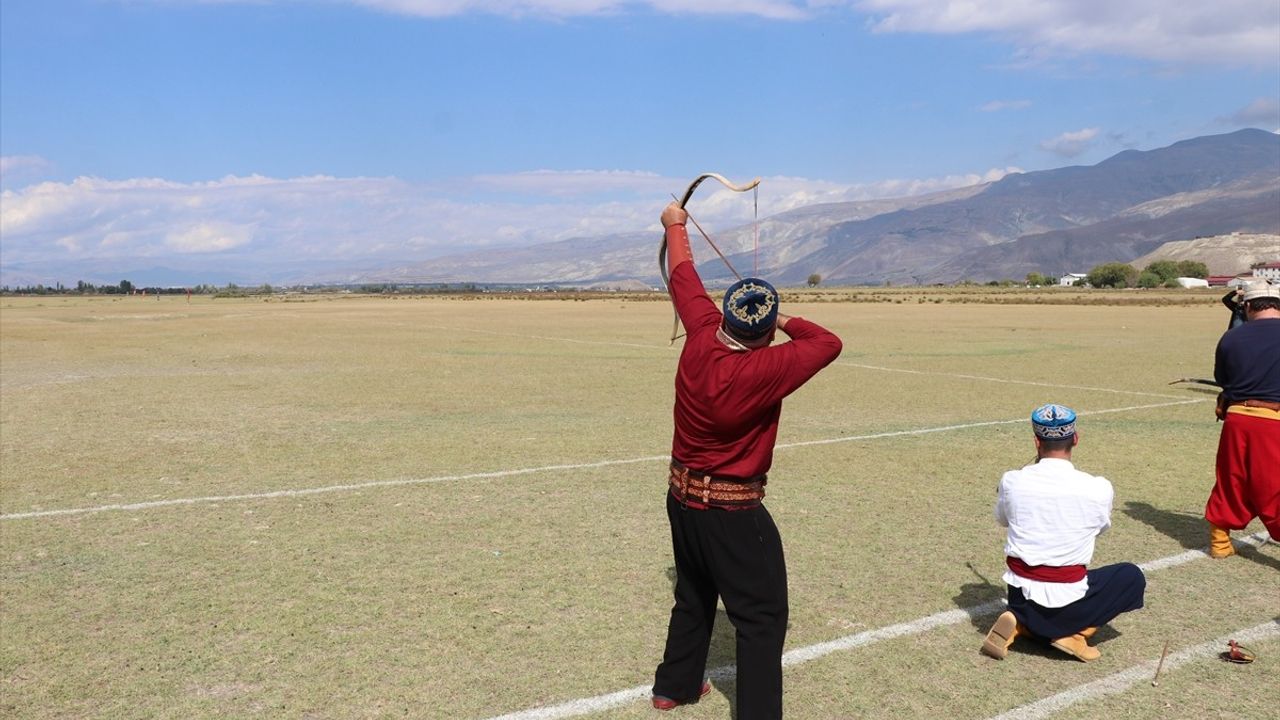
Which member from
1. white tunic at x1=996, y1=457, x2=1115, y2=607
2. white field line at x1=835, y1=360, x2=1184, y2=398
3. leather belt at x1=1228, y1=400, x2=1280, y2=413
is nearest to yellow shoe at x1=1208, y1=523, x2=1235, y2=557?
leather belt at x1=1228, y1=400, x2=1280, y2=413

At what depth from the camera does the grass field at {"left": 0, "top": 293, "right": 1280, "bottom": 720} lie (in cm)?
515

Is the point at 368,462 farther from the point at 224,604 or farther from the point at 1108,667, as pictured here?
the point at 1108,667

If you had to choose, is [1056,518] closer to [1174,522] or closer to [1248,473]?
[1248,473]

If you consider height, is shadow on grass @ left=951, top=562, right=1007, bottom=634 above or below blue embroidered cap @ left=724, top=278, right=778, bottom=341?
below

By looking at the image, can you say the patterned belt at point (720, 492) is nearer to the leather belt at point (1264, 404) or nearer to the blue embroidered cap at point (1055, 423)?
the blue embroidered cap at point (1055, 423)

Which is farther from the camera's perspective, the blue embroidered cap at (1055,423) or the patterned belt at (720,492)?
the blue embroidered cap at (1055,423)

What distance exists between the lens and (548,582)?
685 centimetres

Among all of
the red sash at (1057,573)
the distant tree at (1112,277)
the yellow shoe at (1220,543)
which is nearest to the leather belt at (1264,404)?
the yellow shoe at (1220,543)

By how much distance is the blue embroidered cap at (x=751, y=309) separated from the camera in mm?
4145

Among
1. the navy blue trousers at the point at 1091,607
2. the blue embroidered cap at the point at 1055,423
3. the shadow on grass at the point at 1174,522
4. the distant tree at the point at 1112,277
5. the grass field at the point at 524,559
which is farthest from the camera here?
the distant tree at the point at 1112,277

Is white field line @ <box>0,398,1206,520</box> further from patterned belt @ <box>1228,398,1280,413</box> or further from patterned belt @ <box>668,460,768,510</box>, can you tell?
patterned belt @ <box>668,460,768,510</box>

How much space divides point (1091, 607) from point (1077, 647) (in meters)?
0.24

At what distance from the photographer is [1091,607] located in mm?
5434

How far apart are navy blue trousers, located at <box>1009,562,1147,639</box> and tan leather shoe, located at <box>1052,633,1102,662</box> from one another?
0.12 feet
